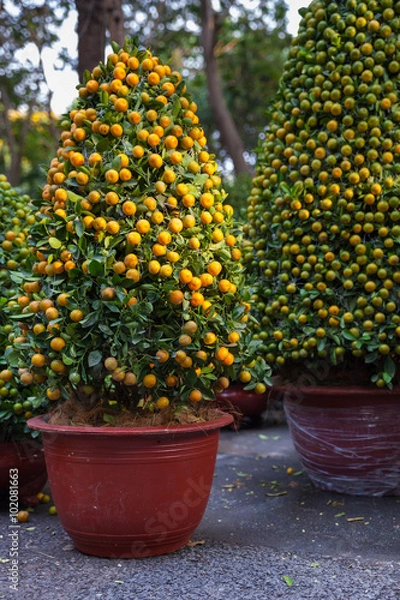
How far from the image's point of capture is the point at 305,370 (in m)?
4.24

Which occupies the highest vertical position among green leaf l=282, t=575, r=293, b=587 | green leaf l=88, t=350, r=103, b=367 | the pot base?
green leaf l=88, t=350, r=103, b=367

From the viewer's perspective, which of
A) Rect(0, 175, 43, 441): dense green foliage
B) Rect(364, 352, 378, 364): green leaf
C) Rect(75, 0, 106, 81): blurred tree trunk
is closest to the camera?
Rect(0, 175, 43, 441): dense green foliage

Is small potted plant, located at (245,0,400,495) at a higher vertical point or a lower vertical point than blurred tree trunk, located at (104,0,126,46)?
lower

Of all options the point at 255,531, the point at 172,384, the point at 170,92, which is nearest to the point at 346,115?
the point at 170,92

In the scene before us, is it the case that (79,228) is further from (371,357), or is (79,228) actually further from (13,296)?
(371,357)

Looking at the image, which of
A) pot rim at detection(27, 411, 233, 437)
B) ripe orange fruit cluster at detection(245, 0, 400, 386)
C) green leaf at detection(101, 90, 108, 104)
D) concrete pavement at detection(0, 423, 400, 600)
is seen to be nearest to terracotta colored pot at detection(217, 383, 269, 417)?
concrete pavement at detection(0, 423, 400, 600)

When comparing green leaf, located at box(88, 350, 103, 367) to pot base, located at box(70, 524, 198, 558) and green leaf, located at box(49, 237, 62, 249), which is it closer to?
green leaf, located at box(49, 237, 62, 249)

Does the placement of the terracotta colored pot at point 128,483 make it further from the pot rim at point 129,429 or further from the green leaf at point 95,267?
the green leaf at point 95,267

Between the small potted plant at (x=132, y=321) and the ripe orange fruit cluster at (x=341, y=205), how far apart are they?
2.74 ft

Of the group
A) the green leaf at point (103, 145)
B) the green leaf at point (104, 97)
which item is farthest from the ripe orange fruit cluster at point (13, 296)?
the green leaf at point (104, 97)

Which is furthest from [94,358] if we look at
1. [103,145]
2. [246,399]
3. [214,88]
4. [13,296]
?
[214,88]

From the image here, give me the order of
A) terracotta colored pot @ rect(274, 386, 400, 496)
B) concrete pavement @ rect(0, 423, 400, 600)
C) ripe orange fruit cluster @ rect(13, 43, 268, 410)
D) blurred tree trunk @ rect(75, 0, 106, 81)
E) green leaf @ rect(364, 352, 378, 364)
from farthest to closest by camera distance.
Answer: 1. blurred tree trunk @ rect(75, 0, 106, 81)
2. terracotta colored pot @ rect(274, 386, 400, 496)
3. green leaf @ rect(364, 352, 378, 364)
4. ripe orange fruit cluster @ rect(13, 43, 268, 410)
5. concrete pavement @ rect(0, 423, 400, 600)

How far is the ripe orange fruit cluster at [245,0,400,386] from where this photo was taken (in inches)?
154

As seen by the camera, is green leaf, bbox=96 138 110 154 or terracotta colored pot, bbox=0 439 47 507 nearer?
green leaf, bbox=96 138 110 154
